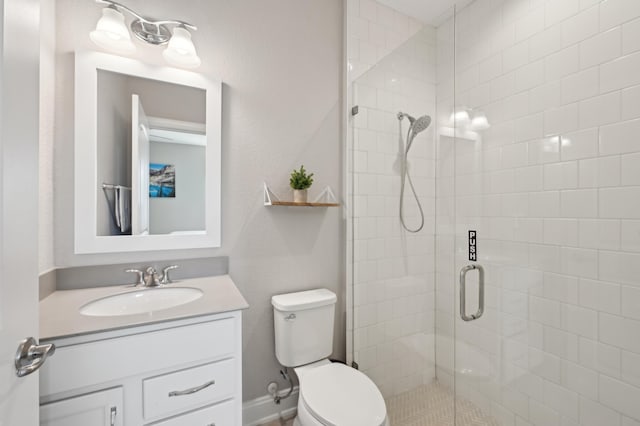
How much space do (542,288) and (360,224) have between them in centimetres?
98

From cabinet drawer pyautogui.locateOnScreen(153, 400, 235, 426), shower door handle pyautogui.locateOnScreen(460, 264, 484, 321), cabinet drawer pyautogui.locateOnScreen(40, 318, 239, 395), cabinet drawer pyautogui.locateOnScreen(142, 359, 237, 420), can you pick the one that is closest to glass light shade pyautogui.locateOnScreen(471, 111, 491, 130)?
shower door handle pyautogui.locateOnScreen(460, 264, 484, 321)

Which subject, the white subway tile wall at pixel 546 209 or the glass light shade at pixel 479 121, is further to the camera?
the glass light shade at pixel 479 121

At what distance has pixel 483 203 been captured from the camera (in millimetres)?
1460

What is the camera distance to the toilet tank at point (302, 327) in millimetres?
1568

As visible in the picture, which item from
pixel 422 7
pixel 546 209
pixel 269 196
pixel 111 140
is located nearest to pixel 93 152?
pixel 111 140

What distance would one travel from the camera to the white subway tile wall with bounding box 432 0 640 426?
1.08m

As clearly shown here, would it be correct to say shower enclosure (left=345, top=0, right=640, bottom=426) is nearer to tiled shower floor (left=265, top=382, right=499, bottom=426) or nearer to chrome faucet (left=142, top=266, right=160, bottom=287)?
tiled shower floor (left=265, top=382, right=499, bottom=426)

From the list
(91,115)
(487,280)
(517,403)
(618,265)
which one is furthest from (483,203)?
(91,115)

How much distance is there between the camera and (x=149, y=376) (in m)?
1.01

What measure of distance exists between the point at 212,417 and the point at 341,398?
1.76 feet

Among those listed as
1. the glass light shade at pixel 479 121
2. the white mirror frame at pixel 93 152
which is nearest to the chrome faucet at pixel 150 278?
the white mirror frame at pixel 93 152

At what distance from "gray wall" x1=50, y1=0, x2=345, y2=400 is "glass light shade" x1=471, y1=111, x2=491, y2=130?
809 millimetres

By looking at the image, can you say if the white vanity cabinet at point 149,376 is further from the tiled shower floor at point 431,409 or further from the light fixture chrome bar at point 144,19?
the light fixture chrome bar at point 144,19

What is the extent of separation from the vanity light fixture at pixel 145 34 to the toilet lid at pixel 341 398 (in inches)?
67.1
